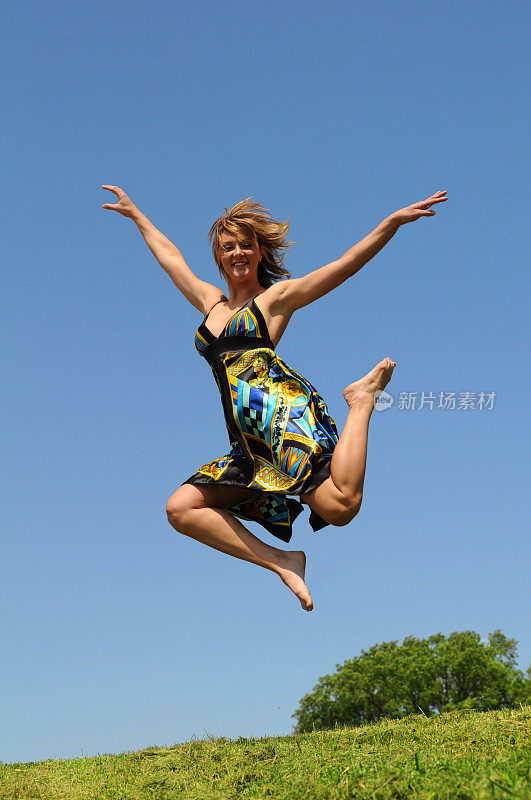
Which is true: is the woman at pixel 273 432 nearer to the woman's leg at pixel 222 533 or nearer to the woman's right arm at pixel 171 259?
the woman's leg at pixel 222 533

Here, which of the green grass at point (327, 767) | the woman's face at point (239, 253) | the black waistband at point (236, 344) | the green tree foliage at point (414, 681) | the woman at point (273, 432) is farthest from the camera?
the green tree foliage at point (414, 681)

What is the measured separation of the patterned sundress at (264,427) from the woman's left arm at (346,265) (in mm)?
287

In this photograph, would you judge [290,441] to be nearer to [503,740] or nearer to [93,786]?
[503,740]

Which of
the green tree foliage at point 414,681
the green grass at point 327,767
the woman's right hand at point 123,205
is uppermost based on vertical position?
the woman's right hand at point 123,205

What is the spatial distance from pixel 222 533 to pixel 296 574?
1.89 ft

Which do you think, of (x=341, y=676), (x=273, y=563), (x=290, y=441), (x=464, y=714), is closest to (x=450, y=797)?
(x=273, y=563)

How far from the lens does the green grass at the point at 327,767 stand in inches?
146

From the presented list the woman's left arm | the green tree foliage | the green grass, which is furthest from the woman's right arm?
the green tree foliage

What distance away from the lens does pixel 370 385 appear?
202 inches

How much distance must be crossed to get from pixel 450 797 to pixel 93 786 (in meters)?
2.85

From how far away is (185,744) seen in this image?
602 centimetres

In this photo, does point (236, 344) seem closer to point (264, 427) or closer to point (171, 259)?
point (264, 427)

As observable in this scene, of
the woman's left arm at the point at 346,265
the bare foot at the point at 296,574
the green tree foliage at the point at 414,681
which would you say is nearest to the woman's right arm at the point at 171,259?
the woman's left arm at the point at 346,265

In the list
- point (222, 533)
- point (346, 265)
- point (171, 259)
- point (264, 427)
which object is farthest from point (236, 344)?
point (222, 533)
